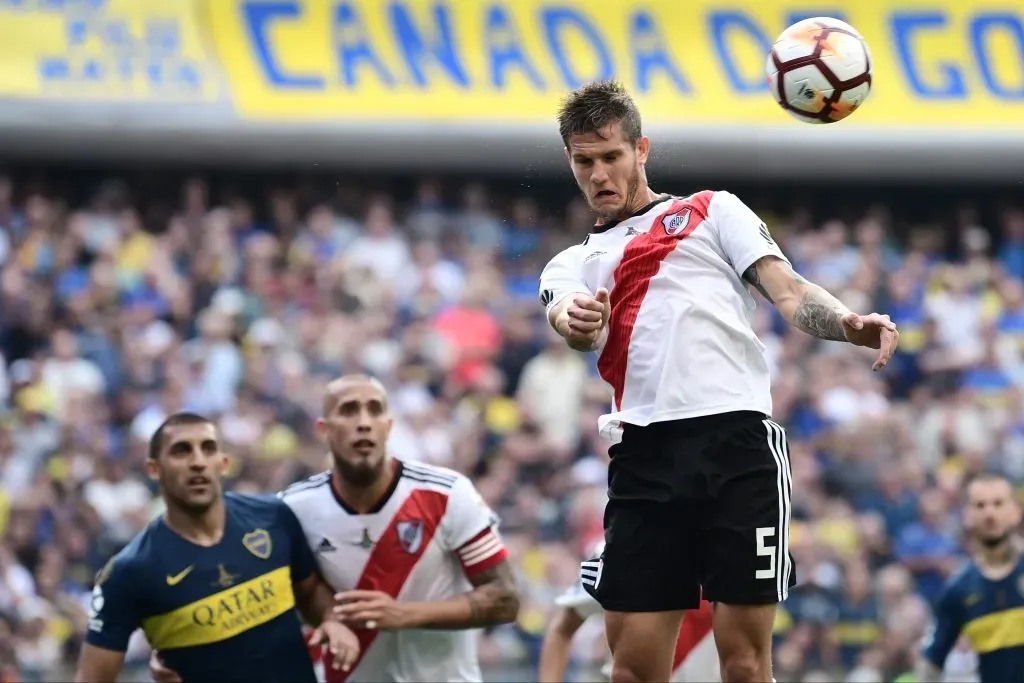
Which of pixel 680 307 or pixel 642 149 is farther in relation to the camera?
pixel 642 149

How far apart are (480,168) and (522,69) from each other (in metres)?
1.14

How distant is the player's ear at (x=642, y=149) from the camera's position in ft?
18.8

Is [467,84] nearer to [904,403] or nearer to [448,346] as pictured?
[448,346]

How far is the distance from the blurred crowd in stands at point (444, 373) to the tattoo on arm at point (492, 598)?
414 centimetres

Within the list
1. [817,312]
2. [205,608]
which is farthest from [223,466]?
[817,312]

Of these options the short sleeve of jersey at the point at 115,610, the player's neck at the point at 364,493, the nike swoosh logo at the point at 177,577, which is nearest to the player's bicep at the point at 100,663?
the short sleeve of jersey at the point at 115,610

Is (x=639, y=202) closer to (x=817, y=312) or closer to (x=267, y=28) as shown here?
(x=817, y=312)

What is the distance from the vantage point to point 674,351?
5434 millimetres

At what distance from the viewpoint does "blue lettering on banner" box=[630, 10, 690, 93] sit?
57.0 feet

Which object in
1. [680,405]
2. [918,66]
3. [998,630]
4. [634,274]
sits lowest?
[998,630]

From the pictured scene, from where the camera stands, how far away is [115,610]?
24.0ft

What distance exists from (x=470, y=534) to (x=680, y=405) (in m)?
2.57

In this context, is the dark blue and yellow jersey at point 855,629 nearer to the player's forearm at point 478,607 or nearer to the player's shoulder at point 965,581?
the player's shoulder at point 965,581

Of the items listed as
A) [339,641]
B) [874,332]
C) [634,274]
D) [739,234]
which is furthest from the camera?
[339,641]
